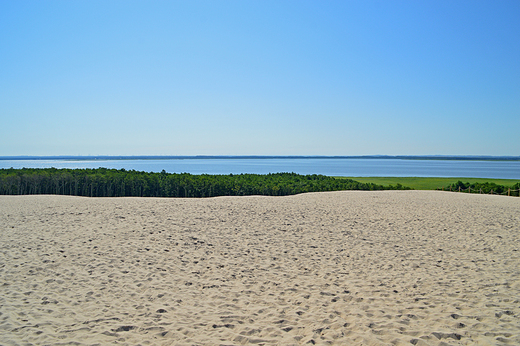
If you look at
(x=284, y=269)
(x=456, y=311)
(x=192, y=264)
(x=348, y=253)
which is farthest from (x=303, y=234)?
(x=456, y=311)

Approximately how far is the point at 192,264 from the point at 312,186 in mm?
24257

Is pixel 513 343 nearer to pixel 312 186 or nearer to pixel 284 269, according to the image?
pixel 284 269

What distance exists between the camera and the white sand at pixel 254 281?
166 inches

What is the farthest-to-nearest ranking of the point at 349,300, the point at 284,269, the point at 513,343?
the point at 284,269, the point at 349,300, the point at 513,343

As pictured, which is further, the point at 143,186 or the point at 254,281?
the point at 143,186

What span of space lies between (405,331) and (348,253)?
4.17 m

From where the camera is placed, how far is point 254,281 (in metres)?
6.23

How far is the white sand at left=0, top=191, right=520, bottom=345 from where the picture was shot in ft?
13.9

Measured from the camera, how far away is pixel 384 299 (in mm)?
5422

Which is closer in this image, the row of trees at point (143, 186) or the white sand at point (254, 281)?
the white sand at point (254, 281)

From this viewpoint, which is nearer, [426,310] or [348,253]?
[426,310]

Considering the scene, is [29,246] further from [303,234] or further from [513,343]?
[513,343]

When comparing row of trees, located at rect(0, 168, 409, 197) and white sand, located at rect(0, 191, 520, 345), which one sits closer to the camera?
white sand, located at rect(0, 191, 520, 345)

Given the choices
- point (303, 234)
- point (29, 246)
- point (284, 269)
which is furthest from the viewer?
point (303, 234)
